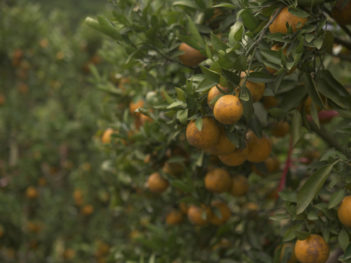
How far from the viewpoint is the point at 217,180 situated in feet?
2.91

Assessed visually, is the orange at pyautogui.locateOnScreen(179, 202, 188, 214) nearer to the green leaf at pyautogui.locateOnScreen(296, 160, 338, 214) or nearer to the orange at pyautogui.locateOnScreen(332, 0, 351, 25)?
the green leaf at pyautogui.locateOnScreen(296, 160, 338, 214)

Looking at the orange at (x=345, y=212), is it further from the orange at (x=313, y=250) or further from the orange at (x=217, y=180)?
the orange at (x=217, y=180)

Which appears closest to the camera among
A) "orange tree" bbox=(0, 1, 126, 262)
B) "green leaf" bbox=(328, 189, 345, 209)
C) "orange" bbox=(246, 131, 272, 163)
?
"green leaf" bbox=(328, 189, 345, 209)

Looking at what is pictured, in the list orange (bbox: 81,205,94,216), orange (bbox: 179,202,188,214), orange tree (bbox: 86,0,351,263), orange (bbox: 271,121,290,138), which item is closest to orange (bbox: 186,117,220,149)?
orange tree (bbox: 86,0,351,263)

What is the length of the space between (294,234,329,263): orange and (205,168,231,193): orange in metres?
0.25

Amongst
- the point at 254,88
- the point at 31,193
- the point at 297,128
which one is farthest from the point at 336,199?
the point at 31,193

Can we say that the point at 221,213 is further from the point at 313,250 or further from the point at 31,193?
the point at 31,193

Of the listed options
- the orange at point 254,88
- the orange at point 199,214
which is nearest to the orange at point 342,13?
the orange at point 254,88

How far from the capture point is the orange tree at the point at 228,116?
25.0 inches

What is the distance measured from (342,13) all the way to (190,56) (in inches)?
14.6

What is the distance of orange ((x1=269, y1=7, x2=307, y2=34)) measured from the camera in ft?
2.04

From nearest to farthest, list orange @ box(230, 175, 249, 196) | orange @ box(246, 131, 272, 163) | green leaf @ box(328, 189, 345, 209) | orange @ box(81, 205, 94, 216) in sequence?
green leaf @ box(328, 189, 345, 209) → orange @ box(246, 131, 272, 163) → orange @ box(230, 175, 249, 196) → orange @ box(81, 205, 94, 216)

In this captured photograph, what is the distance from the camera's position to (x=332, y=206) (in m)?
0.68

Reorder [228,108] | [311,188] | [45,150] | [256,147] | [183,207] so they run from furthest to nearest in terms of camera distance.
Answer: [45,150], [183,207], [256,147], [311,188], [228,108]
